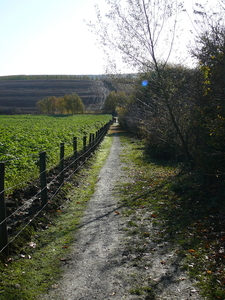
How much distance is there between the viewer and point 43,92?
143m

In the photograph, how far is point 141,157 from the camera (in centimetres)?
2047

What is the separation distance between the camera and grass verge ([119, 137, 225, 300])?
17.9 feet

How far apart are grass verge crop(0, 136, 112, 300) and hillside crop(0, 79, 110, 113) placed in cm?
9935

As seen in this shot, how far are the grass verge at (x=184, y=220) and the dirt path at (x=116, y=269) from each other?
4.9 inches

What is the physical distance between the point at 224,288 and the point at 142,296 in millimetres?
1209

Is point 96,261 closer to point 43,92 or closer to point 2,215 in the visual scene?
point 2,215

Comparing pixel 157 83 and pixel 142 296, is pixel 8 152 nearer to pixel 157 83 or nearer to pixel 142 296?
pixel 157 83

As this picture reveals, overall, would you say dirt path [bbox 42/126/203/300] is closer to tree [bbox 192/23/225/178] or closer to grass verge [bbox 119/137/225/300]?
grass verge [bbox 119/137/225/300]

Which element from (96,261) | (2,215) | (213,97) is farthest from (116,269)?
(213,97)

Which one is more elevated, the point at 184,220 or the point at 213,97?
the point at 213,97

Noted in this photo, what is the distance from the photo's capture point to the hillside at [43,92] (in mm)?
120438

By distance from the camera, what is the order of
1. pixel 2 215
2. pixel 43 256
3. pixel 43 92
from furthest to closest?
pixel 43 92 < pixel 43 256 < pixel 2 215

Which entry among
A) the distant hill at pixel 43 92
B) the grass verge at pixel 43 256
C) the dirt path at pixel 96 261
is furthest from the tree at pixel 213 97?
the distant hill at pixel 43 92

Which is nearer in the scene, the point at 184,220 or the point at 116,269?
the point at 116,269
